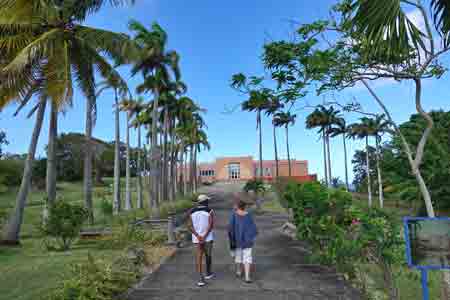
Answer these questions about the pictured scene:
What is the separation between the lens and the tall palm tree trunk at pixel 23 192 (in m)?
13.3

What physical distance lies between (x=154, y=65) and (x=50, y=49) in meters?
13.7

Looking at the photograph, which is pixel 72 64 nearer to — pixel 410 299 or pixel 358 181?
pixel 410 299

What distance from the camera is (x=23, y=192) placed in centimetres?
1379

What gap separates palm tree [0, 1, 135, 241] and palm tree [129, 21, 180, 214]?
399 inches

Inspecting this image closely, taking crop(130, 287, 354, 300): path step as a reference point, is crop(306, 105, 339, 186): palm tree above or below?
above

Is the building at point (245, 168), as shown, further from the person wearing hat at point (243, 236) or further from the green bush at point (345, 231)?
the person wearing hat at point (243, 236)

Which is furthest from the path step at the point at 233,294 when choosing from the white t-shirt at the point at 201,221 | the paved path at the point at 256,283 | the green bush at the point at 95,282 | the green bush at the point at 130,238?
the green bush at the point at 130,238

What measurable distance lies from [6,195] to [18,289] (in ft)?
132

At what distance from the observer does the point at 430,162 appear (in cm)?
2648

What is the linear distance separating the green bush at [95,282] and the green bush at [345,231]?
3574mm

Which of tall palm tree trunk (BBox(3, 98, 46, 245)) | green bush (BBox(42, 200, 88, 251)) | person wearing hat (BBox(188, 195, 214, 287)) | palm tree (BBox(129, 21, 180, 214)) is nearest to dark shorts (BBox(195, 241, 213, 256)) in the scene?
person wearing hat (BBox(188, 195, 214, 287))

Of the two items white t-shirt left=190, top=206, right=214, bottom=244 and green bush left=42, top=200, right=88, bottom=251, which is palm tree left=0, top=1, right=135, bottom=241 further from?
white t-shirt left=190, top=206, right=214, bottom=244

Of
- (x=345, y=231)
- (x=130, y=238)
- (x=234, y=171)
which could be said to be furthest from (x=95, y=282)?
(x=234, y=171)

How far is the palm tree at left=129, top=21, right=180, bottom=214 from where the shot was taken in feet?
81.4
